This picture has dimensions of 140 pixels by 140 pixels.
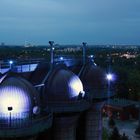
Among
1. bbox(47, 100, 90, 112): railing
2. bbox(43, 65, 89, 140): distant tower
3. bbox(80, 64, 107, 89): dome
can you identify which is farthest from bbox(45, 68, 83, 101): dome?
bbox(80, 64, 107, 89): dome

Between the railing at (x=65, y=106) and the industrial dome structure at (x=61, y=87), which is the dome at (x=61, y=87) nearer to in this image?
the industrial dome structure at (x=61, y=87)

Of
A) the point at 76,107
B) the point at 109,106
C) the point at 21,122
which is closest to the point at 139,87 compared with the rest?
the point at 109,106

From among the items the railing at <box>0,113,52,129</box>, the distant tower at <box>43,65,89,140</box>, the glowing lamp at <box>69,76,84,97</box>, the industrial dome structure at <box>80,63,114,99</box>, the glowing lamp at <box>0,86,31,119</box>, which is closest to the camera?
the railing at <box>0,113,52,129</box>

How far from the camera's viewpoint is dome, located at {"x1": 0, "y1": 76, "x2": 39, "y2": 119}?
2288 centimetres

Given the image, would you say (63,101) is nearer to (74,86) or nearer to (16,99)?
(74,86)

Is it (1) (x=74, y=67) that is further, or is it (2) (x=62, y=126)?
(1) (x=74, y=67)

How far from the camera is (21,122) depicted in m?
22.8

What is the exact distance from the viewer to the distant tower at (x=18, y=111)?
22.4m

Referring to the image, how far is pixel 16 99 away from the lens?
2289cm

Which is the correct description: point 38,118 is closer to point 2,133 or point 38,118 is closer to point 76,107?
point 2,133

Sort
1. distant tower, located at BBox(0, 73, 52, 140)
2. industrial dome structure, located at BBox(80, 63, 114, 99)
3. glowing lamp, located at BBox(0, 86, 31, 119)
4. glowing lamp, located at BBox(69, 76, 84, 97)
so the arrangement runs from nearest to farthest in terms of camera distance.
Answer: distant tower, located at BBox(0, 73, 52, 140) → glowing lamp, located at BBox(0, 86, 31, 119) → glowing lamp, located at BBox(69, 76, 84, 97) → industrial dome structure, located at BBox(80, 63, 114, 99)

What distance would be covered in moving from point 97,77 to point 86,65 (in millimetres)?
1462

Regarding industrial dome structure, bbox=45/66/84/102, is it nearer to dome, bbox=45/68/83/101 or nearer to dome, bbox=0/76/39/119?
dome, bbox=45/68/83/101

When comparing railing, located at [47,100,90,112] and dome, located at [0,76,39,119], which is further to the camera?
railing, located at [47,100,90,112]
